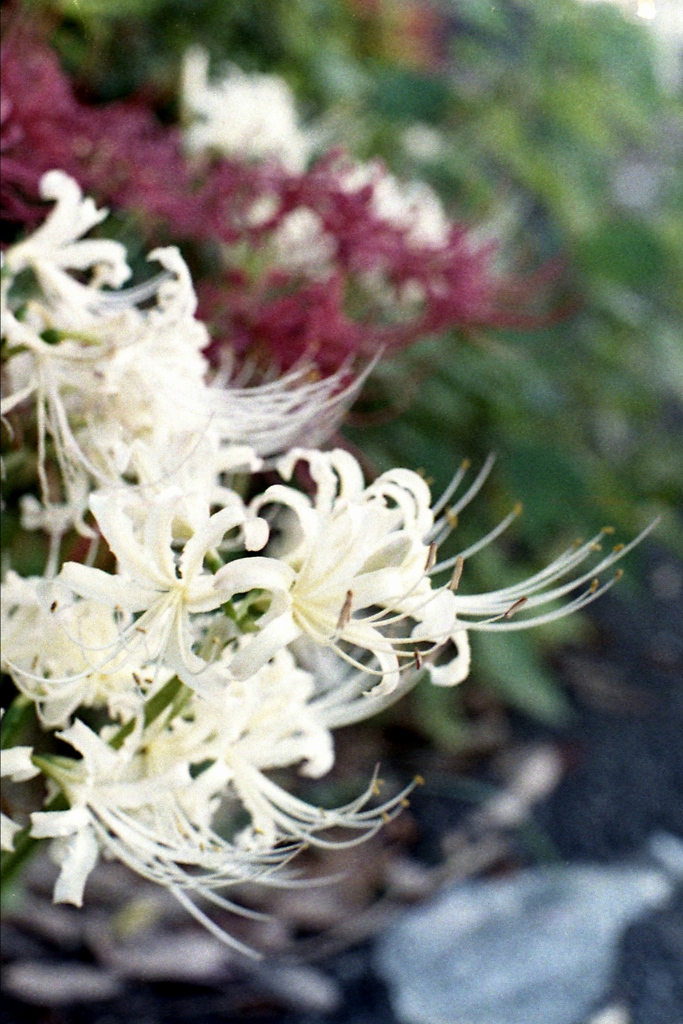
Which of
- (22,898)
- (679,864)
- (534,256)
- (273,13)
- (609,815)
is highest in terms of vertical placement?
(273,13)

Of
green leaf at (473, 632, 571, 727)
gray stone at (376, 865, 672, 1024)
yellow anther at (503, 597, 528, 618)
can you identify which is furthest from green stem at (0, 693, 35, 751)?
green leaf at (473, 632, 571, 727)

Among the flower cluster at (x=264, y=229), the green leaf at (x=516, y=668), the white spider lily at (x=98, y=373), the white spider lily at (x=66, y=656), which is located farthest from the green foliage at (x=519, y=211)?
the white spider lily at (x=66, y=656)

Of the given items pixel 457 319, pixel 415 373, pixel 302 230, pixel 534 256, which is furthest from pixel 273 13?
pixel 457 319

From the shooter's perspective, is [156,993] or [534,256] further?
[534,256]

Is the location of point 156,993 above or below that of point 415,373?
below

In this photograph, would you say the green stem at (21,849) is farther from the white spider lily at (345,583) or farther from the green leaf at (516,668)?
the green leaf at (516,668)

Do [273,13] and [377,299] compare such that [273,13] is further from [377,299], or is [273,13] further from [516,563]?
[516,563]

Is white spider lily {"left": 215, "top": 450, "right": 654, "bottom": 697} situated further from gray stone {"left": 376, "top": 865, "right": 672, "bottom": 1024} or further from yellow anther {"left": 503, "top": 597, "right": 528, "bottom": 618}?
gray stone {"left": 376, "top": 865, "right": 672, "bottom": 1024}
